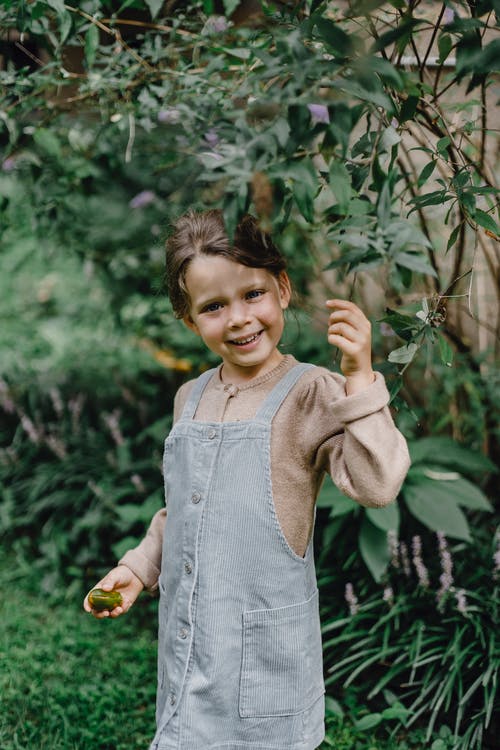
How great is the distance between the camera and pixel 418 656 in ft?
7.56

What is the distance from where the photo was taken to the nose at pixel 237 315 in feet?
4.96

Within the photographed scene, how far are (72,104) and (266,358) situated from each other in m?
1.48

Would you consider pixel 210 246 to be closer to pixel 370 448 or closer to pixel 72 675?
pixel 370 448

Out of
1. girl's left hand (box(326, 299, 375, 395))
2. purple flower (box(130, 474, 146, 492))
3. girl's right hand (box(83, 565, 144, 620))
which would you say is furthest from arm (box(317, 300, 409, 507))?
purple flower (box(130, 474, 146, 492))

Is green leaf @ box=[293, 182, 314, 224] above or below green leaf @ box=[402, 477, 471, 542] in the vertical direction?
above

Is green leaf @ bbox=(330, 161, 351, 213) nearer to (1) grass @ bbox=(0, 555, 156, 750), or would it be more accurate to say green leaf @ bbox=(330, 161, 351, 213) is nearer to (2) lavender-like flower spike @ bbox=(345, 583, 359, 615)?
(2) lavender-like flower spike @ bbox=(345, 583, 359, 615)

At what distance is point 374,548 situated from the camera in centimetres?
259

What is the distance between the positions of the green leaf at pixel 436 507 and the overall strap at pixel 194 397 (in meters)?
1.24

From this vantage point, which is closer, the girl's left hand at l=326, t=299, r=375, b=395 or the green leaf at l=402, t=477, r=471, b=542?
the girl's left hand at l=326, t=299, r=375, b=395

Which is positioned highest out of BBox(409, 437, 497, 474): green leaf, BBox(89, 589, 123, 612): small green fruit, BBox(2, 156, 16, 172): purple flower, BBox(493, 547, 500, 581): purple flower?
BBox(2, 156, 16, 172): purple flower

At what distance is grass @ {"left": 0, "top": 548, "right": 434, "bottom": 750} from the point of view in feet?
7.40

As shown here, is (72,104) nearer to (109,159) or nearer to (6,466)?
(109,159)

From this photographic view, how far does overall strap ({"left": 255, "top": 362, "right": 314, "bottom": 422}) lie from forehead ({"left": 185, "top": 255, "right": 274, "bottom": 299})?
8.6 inches

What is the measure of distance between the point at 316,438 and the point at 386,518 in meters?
1.15
